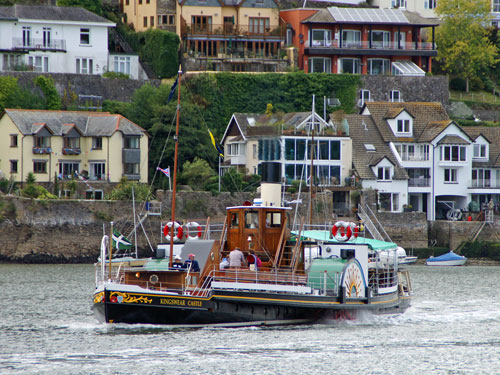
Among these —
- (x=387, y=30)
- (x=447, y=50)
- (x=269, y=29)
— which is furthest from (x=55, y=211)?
(x=447, y=50)

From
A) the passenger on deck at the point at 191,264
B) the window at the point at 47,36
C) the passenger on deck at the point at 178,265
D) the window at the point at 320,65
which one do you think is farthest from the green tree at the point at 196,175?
the passenger on deck at the point at 191,264

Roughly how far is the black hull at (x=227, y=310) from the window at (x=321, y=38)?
60.0 meters

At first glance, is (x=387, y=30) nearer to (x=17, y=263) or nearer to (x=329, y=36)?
(x=329, y=36)

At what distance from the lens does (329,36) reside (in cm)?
10050

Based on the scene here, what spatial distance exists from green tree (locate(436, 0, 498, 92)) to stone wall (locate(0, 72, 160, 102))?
95.5 feet

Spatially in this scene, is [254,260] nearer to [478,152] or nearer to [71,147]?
[71,147]

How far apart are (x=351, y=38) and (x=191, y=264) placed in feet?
208

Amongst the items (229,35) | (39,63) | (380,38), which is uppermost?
(380,38)

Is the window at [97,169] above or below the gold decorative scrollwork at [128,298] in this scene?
above

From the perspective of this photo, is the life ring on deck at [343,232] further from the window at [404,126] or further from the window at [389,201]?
the window at [404,126]

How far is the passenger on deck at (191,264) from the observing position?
132 ft

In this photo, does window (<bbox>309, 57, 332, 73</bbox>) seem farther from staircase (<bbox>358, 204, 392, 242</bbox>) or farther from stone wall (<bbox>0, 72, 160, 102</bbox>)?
staircase (<bbox>358, 204, 392, 242</bbox>)

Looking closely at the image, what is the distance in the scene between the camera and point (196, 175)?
3196 inches

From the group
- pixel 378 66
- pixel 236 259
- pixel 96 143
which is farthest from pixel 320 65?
pixel 236 259
